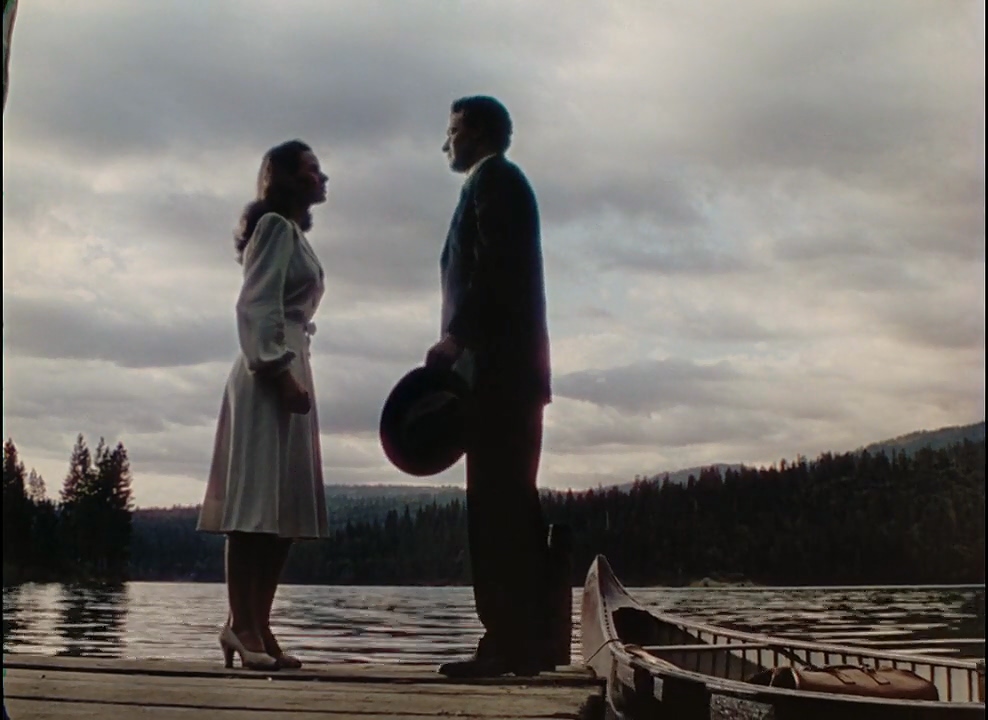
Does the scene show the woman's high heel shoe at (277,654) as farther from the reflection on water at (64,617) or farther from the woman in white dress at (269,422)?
the reflection on water at (64,617)

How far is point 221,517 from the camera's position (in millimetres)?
2615

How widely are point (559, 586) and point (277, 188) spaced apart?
1.19 metres

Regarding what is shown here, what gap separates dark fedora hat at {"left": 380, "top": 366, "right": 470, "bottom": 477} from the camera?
2494 mm

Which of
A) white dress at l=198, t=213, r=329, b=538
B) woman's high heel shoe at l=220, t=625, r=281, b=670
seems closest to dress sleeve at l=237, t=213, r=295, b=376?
white dress at l=198, t=213, r=329, b=538

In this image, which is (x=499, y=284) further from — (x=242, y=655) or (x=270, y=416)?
(x=242, y=655)

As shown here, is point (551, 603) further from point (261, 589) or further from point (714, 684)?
point (714, 684)

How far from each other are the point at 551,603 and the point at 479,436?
43 cm

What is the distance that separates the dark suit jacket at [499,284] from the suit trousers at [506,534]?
2.7 inches

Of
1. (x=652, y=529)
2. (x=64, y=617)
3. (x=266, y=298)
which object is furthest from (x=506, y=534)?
(x=652, y=529)

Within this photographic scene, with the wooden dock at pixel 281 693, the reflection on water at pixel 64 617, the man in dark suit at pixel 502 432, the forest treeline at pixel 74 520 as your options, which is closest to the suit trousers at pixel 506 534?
the man in dark suit at pixel 502 432

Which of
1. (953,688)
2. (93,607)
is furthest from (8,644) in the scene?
(953,688)

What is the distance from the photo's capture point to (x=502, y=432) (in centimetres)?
255

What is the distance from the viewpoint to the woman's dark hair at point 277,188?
2705 mm

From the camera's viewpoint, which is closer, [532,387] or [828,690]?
[532,387]
